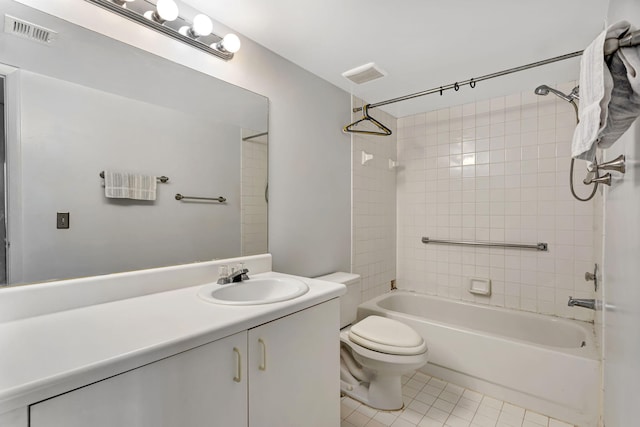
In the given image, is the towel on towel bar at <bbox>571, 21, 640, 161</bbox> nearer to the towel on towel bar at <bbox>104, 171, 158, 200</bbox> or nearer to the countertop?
the countertop

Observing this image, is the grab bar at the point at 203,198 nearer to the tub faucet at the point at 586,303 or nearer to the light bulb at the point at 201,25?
the light bulb at the point at 201,25

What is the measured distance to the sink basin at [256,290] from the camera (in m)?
1.27

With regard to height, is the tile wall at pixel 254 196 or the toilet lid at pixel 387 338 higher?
the tile wall at pixel 254 196

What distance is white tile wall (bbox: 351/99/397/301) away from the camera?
2502 millimetres

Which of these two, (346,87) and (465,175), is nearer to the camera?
(346,87)

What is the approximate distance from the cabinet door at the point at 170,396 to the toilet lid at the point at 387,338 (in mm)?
919

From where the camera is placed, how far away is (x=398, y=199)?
3.04 meters

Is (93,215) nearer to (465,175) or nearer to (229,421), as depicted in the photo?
(229,421)

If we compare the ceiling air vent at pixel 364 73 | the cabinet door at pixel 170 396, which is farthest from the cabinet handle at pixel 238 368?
the ceiling air vent at pixel 364 73

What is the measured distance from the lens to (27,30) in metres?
1.00

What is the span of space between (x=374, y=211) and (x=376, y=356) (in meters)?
1.37

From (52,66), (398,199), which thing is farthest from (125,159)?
(398,199)

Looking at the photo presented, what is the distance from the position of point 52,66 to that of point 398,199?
8.91 ft

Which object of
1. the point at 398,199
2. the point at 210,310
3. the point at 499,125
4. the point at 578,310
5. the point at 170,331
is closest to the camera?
the point at 170,331
